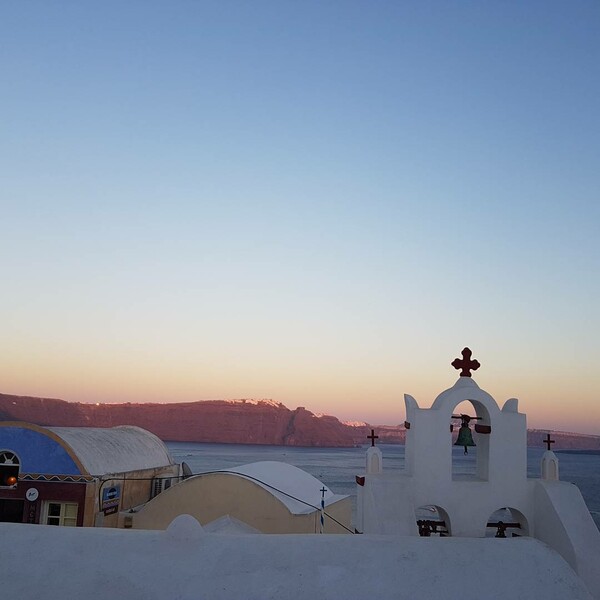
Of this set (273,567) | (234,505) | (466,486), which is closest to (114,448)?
(234,505)

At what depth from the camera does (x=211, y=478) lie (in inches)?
785

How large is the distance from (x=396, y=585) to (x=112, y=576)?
3878 mm

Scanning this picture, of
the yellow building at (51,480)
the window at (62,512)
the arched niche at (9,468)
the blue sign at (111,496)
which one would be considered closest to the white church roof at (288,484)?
the blue sign at (111,496)

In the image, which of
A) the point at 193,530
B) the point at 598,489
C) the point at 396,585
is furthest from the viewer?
the point at 598,489

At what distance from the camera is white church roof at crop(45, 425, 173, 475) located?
20594 millimetres

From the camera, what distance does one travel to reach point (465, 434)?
13492 mm

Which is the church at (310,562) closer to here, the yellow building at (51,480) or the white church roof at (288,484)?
the white church roof at (288,484)

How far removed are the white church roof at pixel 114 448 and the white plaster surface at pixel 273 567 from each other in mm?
10883

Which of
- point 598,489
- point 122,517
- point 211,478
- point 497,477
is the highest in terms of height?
point 497,477

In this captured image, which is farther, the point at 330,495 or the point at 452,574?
the point at 330,495

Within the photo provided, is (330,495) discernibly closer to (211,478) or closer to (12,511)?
(211,478)

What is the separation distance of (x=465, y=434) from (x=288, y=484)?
1075 centimetres

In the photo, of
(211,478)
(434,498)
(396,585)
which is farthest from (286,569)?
(211,478)

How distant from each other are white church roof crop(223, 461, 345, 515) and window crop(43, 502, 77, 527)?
4.83 meters
